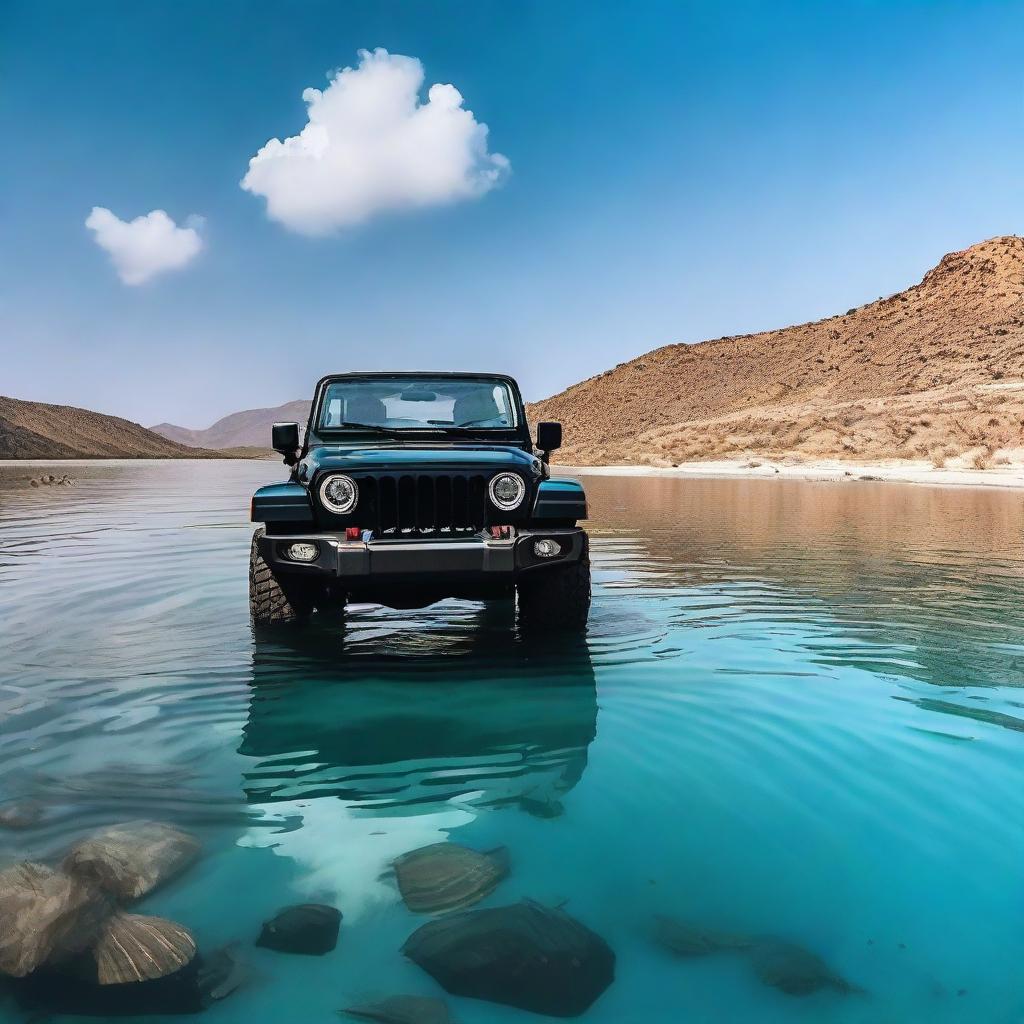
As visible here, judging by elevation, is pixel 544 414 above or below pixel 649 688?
above

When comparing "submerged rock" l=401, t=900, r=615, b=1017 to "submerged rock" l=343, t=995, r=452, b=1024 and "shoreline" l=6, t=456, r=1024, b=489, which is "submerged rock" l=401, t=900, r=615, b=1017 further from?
"shoreline" l=6, t=456, r=1024, b=489

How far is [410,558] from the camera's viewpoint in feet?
17.1

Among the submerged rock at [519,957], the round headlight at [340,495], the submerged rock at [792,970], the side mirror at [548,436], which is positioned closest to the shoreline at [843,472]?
the side mirror at [548,436]

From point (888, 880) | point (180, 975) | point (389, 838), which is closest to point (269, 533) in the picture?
point (389, 838)

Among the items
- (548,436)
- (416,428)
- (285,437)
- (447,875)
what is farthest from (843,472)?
(447,875)

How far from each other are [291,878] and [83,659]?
11.7 feet

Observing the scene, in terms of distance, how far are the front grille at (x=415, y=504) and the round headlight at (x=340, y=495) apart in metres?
0.05

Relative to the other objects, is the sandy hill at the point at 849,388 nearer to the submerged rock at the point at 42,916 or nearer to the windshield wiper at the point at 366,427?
the windshield wiper at the point at 366,427

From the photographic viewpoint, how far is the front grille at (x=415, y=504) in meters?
5.55

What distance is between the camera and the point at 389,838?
3.02 m

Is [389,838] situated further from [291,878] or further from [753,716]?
[753,716]

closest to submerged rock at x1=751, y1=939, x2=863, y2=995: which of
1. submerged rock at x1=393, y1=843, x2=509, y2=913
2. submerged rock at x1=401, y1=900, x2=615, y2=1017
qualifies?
submerged rock at x1=401, y1=900, x2=615, y2=1017

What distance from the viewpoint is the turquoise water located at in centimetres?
238

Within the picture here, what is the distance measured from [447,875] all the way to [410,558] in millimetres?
2629
